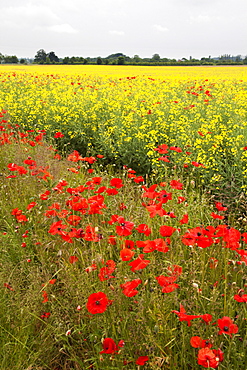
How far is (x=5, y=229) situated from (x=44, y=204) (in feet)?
1.52

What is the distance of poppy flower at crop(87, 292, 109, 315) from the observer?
135 centimetres

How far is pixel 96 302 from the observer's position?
1.37 meters

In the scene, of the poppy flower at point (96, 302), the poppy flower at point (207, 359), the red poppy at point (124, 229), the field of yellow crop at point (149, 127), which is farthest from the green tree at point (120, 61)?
the poppy flower at point (207, 359)

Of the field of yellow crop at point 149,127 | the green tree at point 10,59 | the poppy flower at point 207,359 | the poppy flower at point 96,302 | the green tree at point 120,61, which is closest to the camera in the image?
the poppy flower at point 207,359

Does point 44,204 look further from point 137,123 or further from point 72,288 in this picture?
point 137,123

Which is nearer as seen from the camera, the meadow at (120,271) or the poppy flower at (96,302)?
the poppy flower at (96,302)

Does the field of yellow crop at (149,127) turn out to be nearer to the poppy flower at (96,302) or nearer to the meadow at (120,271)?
the meadow at (120,271)

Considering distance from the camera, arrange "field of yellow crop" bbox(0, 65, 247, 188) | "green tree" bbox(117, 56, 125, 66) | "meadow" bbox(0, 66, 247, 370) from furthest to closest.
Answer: "green tree" bbox(117, 56, 125, 66)
"field of yellow crop" bbox(0, 65, 247, 188)
"meadow" bbox(0, 66, 247, 370)

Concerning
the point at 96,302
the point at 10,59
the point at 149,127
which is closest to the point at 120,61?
the point at 10,59

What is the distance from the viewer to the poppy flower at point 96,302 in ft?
4.42

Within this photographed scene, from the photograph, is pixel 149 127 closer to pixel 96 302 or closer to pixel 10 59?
pixel 96 302

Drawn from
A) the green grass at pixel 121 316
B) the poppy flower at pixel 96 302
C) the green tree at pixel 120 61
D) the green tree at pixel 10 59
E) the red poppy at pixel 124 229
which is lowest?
the green grass at pixel 121 316

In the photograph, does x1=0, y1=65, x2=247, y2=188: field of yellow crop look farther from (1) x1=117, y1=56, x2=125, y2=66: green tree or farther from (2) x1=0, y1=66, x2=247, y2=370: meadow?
(1) x1=117, y1=56, x2=125, y2=66: green tree

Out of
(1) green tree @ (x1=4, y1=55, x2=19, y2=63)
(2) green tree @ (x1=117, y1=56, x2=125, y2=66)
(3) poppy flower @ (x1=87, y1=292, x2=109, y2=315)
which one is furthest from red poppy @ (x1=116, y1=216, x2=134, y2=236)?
(1) green tree @ (x1=4, y1=55, x2=19, y2=63)
